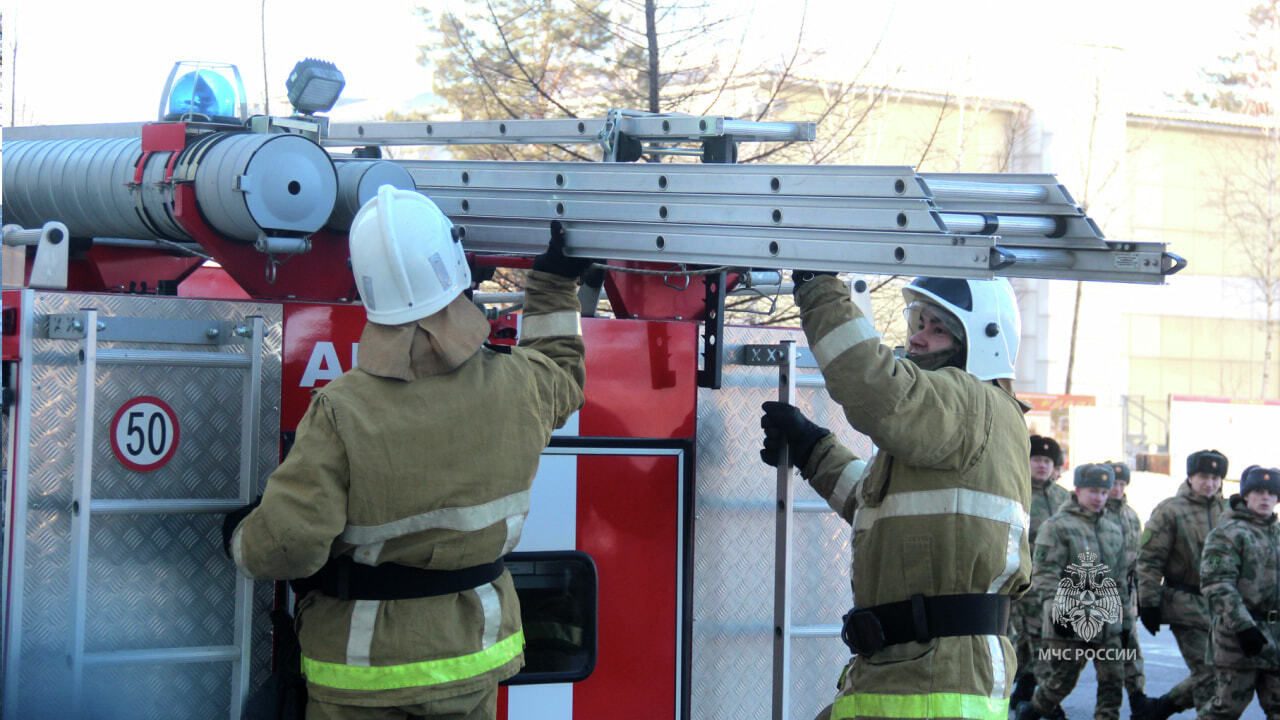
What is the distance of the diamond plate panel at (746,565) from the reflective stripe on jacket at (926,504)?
627 millimetres

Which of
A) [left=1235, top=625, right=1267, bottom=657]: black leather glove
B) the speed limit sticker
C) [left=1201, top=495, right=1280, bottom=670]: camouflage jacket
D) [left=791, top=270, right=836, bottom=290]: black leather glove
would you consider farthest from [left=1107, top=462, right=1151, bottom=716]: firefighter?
the speed limit sticker

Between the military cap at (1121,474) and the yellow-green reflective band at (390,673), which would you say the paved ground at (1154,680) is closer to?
the military cap at (1121,474)

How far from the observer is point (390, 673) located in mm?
2943

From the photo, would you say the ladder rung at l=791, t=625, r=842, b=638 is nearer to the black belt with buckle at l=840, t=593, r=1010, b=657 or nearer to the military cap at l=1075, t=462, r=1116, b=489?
the black belt with buckle at l=840, t=593, r=1010, b=657

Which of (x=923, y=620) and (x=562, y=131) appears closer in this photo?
(x=923, y=620)

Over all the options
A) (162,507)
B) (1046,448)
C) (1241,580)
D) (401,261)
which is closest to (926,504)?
(401,261)

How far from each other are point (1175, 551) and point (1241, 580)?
96 cm

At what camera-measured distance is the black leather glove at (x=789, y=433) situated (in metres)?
3.73

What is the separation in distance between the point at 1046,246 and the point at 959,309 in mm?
509

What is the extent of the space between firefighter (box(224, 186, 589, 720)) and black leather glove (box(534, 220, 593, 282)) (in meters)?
0.29

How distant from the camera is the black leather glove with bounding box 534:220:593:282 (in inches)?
131

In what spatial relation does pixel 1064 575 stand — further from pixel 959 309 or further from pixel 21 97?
pixel 21 97

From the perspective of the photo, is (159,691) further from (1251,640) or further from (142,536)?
(1251,640)

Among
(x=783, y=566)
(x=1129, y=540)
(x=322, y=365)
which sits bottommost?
(x=1129, y=540)
